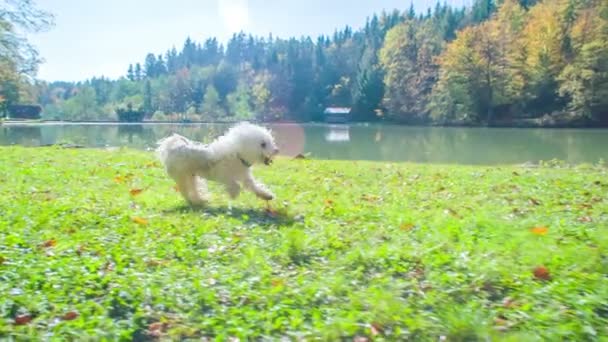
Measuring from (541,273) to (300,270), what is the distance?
2.15 m

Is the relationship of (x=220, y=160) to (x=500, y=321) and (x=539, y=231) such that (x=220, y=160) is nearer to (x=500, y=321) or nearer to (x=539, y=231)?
(x=539, y=231)

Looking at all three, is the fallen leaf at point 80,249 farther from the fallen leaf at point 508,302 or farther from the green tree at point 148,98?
the green tree at point 148,98

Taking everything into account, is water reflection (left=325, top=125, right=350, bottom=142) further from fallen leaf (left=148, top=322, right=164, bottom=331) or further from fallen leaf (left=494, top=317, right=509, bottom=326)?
fallen leaf (left=148, top=322, right=164, bottom=331)

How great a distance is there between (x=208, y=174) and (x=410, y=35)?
9076 cm

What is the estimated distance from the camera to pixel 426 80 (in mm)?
83000

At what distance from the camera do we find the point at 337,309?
3.95m

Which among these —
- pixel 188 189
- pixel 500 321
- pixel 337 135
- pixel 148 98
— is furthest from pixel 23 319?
pixel 148 98

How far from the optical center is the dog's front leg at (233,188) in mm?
7887

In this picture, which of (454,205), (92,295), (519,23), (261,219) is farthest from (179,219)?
(519,23)

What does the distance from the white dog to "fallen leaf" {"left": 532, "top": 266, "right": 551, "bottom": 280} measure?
4.23 metres

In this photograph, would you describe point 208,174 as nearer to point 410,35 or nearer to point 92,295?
point 92,295

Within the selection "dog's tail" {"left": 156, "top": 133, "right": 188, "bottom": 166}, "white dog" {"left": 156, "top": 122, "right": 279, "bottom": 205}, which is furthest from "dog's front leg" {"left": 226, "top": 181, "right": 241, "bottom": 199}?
"dog's tail" {"left": 156, "top": 133, "right": 188, "bottom": 166}

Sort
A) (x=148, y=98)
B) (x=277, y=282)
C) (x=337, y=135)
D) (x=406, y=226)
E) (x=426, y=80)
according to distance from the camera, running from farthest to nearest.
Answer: (x=148, y=98) → (x=426, y=80) → (x=337, y=135) → (x=406, y=226) → (x=277, y=282)

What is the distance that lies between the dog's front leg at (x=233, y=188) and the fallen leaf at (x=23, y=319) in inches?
173
